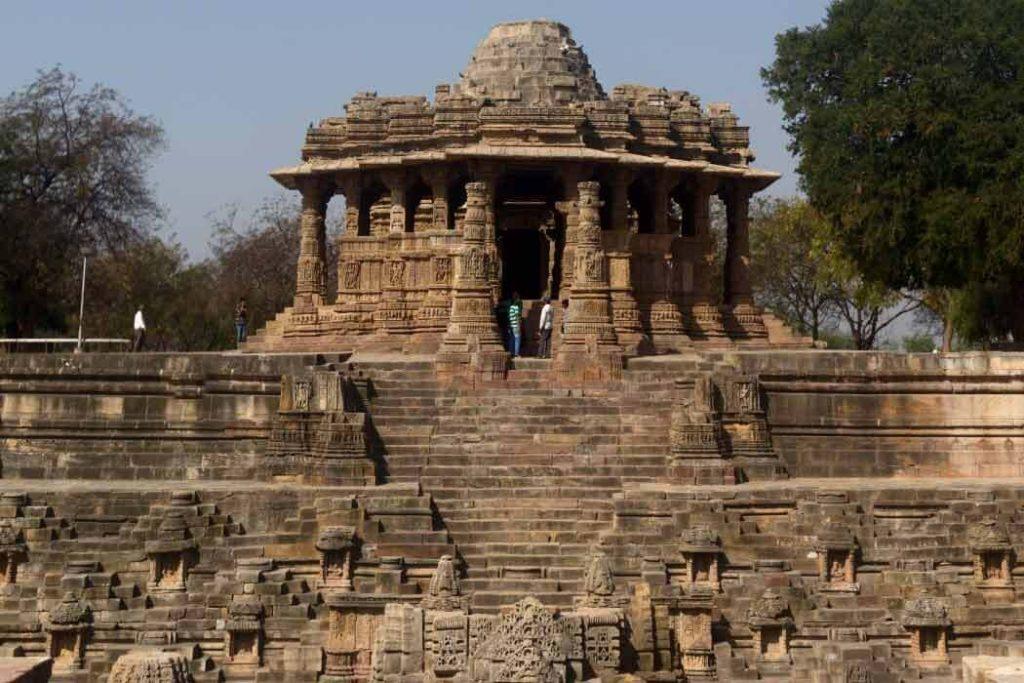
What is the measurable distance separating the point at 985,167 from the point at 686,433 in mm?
10453

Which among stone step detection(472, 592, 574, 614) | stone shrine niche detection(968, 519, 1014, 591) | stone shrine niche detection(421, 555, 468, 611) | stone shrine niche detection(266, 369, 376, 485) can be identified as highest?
stone shrine niche detection(266, 369, 376, 485)

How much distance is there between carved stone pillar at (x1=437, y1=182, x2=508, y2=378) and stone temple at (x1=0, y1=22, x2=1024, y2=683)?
37 millimetres

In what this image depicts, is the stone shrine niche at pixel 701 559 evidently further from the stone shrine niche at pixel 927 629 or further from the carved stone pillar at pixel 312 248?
the carved stone pillar at pixel 312 248

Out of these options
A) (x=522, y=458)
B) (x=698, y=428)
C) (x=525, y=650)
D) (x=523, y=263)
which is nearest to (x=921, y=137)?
(x=523, y=263)

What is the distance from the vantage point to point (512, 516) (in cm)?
2200

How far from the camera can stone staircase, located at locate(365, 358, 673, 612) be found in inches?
834

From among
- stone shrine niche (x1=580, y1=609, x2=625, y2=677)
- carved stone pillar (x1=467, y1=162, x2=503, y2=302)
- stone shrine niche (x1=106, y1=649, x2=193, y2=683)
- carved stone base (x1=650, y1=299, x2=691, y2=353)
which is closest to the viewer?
stone shrine niche (x1=106, y1=649, x2=193, y2=683)

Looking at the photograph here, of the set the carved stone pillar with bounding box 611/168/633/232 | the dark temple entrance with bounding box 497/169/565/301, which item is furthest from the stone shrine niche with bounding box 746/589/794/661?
the dark temple entrance with bounding box 497/169/565/301

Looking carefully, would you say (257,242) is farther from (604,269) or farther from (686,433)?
(686,433)

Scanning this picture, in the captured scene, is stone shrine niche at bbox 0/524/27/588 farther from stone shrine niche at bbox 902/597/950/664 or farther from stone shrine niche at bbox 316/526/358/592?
stone shrine niche at bbox 902/597/950/664

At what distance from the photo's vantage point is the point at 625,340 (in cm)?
2842

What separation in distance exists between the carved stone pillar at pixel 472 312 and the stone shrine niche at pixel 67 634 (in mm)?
7218

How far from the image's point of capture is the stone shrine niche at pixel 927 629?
1969cm

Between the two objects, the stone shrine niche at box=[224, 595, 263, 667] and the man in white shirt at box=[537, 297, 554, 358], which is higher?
the man in white shirt at box=[537, 297, 554, 358]
